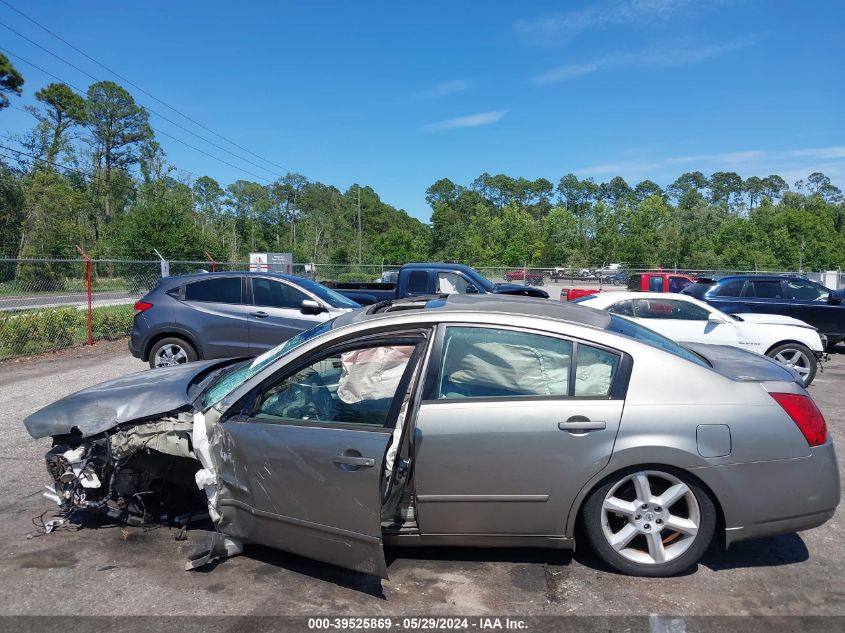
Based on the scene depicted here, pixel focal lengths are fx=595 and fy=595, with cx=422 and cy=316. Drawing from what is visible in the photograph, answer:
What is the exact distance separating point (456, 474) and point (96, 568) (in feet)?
7.33

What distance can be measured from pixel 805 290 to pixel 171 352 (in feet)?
42.9

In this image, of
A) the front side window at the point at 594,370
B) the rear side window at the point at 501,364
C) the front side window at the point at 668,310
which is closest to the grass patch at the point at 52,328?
the rear side window at the point at 501,364

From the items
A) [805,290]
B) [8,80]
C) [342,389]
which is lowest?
[342,389]

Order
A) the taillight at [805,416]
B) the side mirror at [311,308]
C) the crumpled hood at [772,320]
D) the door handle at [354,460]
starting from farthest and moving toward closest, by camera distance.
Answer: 1. the crumpled hood at [772,320]
2. the side mirror at [311,308]
3. the taillight at [805,416]
4. the door handle at [354,460]

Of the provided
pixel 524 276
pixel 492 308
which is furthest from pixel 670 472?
pixel 524 276

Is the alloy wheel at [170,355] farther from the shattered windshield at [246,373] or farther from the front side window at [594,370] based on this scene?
the front side window at [594,370]

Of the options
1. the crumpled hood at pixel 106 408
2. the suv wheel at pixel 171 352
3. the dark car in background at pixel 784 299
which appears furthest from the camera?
the dark car in background at pixel 784 299

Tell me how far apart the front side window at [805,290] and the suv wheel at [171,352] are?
41.0 feet

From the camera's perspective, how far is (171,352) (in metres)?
9.01

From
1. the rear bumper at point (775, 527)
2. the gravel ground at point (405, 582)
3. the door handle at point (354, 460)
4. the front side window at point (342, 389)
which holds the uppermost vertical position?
the front side window at point (342, 389)

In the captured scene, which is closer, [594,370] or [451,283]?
[594,370]

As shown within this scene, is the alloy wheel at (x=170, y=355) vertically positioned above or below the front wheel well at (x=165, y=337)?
below

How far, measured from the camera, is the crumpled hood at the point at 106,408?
3842 millimetres

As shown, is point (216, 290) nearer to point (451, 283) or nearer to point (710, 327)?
point (451, 283)
